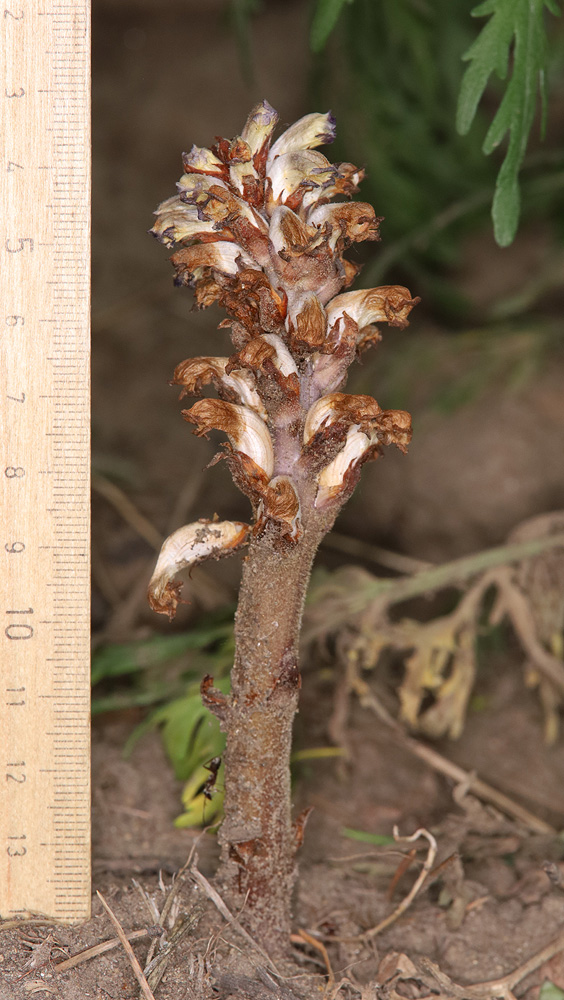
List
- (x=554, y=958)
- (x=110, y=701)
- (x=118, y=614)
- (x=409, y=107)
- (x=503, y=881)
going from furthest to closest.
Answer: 1. (x=409, y=107)
2. (x=118, y=614)
3. (x=110, y=701)
4. (x=503, y=881)
5. (x=554, y=958)

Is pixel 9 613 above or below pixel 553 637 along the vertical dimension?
above

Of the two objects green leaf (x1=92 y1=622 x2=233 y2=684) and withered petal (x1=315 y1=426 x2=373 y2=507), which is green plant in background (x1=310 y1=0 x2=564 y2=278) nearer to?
green leaf (x1=92 y1=622 x2=233 y2=684)

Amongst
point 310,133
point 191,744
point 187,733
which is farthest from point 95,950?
point 310,133

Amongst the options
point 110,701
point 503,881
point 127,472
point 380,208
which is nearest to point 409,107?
point 380,208

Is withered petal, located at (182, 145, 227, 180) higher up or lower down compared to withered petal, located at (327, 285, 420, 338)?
higher up

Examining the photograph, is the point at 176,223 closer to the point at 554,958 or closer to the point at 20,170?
the point at 20,170

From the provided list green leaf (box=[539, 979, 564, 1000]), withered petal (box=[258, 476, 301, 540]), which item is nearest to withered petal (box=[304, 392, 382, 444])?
withered petal (box=[258, 476, 301, 540])

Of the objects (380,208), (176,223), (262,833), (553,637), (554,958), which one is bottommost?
(554,958)
